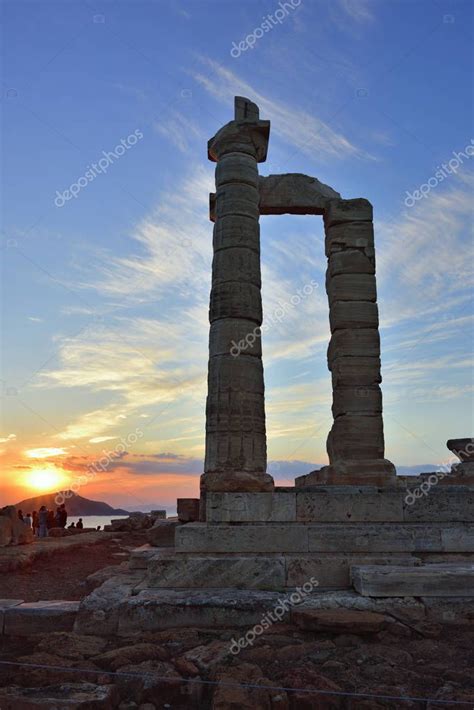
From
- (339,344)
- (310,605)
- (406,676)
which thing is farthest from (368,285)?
(406,676)

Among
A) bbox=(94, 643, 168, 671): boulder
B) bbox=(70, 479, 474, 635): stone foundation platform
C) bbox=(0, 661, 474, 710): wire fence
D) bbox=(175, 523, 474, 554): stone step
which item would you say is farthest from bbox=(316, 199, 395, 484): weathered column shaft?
bbox=(0, 661, 474, 710): wire fence

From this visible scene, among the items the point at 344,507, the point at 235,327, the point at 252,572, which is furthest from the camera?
the point at 235,327

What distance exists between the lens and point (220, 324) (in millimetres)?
11227

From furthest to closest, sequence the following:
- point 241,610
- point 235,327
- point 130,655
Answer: point 235,327, point 241,610, point 130,655

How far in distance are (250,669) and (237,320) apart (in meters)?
6.82

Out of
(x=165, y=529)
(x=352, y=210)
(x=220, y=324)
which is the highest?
(x=352, y=210)

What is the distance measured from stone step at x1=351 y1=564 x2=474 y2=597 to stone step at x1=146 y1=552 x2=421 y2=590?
682 millimetres

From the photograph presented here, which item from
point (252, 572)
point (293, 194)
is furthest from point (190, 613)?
point (293, 194)

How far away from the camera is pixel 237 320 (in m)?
11.2

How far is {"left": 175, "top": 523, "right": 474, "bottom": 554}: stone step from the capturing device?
339 inches

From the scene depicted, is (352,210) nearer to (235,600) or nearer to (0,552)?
(235,600)

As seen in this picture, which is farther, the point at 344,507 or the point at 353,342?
the point at 353,342

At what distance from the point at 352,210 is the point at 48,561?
11.9m

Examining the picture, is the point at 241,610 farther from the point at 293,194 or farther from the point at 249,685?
the point at 293,194
